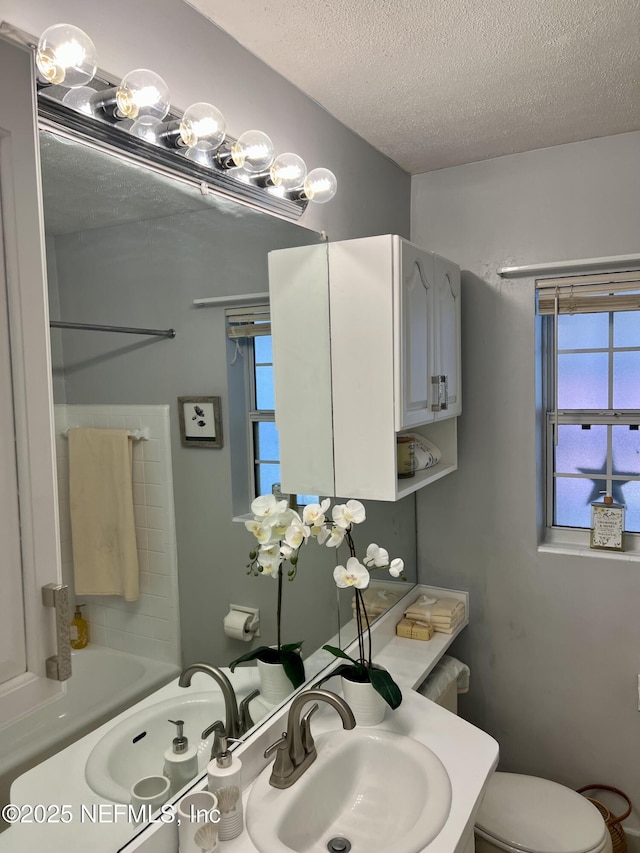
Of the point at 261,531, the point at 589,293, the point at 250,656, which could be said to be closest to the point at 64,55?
the point at 261,531

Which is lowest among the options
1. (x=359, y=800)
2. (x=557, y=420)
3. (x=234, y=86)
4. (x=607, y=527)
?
(x=359, y=800)

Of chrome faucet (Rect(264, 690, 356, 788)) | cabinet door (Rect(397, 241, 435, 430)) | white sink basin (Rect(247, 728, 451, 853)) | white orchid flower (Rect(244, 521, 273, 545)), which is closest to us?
white sink basin (Rect(247, 728, 451, 853))

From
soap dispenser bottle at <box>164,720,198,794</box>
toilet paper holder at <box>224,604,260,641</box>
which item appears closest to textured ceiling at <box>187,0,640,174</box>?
toilet paper holder at <box>224,604,260,641</box>

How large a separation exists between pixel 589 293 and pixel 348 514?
4.26ft

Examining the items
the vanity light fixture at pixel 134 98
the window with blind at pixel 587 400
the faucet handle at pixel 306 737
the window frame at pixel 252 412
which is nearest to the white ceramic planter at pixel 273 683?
the faucet handle at pixel 306 737

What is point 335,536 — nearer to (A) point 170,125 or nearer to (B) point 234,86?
(A) point 170,125

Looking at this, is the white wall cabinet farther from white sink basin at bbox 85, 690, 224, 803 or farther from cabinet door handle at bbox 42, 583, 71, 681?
cabinet door handle at bbox 42, 583, 71, 681

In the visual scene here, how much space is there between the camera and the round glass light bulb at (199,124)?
130 cm

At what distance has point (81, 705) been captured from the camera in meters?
1.10

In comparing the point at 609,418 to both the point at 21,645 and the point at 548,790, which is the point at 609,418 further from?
the point at 21,645

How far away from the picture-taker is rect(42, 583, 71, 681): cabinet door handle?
40.3 inches

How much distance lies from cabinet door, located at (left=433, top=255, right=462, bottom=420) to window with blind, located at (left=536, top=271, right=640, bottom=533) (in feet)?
1.18

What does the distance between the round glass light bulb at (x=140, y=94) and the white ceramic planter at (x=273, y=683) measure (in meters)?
1.24

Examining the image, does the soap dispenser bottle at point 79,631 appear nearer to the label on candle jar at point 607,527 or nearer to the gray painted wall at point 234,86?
the gray painted wall at point 234,86
